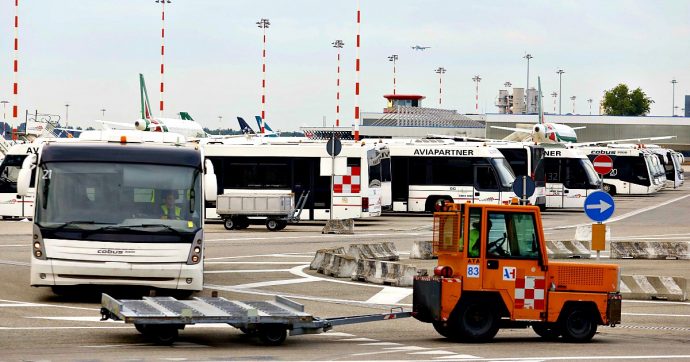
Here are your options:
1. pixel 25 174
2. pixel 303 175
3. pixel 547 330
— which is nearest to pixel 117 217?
pixel 25 174

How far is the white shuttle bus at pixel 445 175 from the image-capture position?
4709 centimetres

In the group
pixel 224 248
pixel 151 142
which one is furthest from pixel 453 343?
pixel 224 248

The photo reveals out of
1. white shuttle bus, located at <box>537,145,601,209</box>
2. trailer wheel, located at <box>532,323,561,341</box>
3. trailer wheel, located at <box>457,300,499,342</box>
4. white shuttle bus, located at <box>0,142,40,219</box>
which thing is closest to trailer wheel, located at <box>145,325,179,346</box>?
trailer wheel, located at <box>457,300,499,342</box>

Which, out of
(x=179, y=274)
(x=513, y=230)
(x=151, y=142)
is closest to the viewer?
(x=513, y=230)

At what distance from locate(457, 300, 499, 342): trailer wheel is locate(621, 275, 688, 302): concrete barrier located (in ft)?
25.6

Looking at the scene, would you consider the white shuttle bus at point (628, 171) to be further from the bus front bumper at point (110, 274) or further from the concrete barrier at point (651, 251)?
the bus front bumper at point (110, 274)

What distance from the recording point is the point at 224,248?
3216cm

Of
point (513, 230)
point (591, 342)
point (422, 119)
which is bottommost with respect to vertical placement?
point (591, 342)

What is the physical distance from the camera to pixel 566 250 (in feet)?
105

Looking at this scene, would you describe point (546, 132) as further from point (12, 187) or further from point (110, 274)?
point (110, 274)

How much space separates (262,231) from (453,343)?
2408 cm

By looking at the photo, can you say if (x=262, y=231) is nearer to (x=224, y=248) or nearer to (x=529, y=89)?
(x=224, y=248)

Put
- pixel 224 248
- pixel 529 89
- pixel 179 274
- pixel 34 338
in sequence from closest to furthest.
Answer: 1. pixel 34 338
2. pixel 179 274
3. pixel 224 248
4. pixel 529 89

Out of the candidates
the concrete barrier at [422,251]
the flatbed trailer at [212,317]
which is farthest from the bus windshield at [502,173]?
the flatbed trailer at [212,317]
